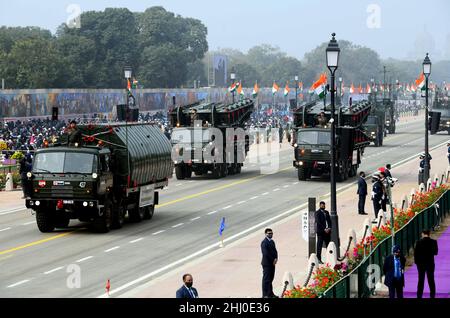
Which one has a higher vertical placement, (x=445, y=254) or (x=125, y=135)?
(x=125, y=135)

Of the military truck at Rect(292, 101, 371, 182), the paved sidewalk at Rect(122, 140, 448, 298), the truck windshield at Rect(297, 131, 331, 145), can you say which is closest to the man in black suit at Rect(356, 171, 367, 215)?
the paved sidewalk at Rect(122, 140, 448, 298)

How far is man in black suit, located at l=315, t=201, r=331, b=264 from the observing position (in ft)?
98.0

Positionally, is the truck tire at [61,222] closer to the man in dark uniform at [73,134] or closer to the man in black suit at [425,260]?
the man in dark uniform at [73,134]

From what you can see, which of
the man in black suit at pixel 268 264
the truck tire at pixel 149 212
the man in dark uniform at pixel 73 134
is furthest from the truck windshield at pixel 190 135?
the man in black suit at pixel 268 264

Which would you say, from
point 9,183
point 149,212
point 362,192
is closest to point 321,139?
point 362,192

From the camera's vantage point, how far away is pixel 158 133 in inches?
1596

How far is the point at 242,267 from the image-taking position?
2869cm

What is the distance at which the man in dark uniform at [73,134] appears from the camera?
35.4 m

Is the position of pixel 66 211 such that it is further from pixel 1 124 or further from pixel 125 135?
pixel 1 124

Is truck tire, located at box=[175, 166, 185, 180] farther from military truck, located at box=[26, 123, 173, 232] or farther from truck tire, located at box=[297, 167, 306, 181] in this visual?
military truck, located at box=[26, 123, 173, 232]

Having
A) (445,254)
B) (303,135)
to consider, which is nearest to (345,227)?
(445,254)

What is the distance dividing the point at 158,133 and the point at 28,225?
573 cm

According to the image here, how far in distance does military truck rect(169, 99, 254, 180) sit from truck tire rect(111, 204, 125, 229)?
18.7 metres
